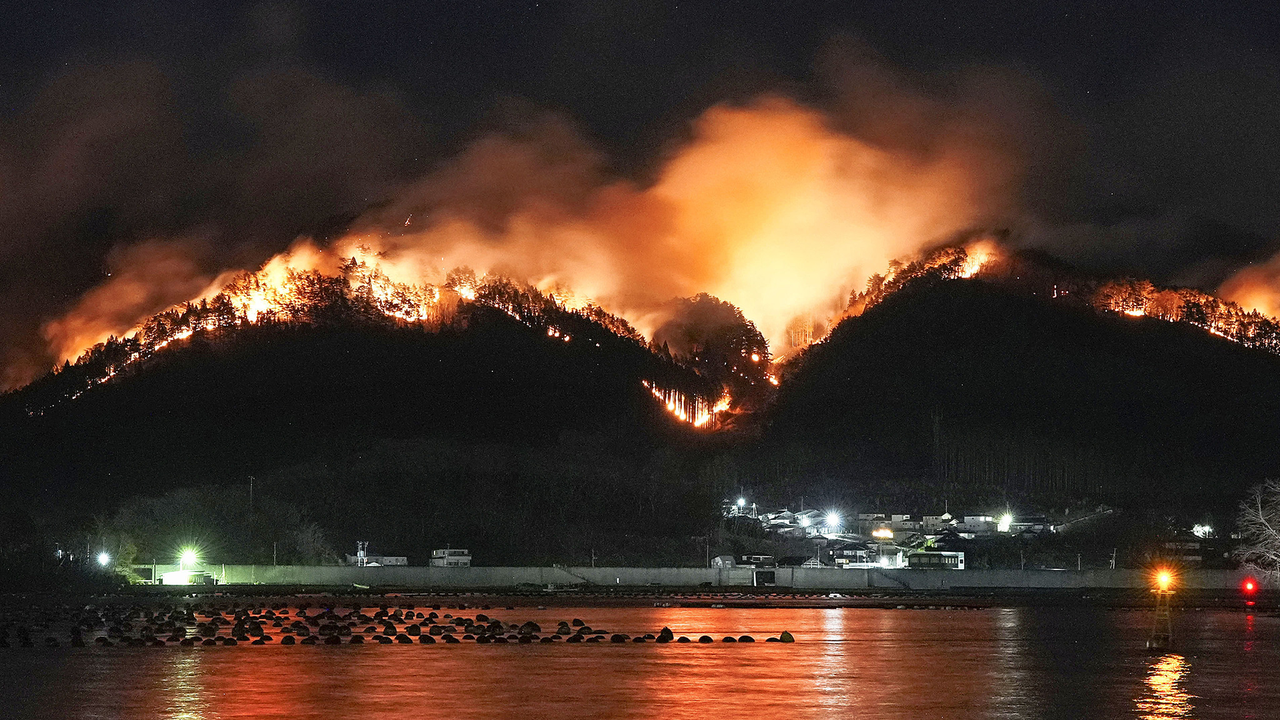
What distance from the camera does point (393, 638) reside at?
5938 centimetres

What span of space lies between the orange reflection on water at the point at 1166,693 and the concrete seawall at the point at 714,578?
71.3m

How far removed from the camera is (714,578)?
128 meters

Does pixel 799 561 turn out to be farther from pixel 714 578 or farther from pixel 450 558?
pixel 450 558

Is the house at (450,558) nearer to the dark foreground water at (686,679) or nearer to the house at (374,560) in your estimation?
the house at (374,560)

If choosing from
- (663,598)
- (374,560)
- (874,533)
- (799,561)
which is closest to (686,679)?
(663,598)

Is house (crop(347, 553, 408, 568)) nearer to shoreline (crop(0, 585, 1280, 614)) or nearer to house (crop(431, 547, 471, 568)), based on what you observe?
house (crop(431, 547, 471, 568))

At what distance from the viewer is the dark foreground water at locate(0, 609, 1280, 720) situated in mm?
36156

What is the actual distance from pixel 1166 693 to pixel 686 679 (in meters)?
12.1

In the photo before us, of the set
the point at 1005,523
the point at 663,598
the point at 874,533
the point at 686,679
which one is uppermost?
the point at 1005,523

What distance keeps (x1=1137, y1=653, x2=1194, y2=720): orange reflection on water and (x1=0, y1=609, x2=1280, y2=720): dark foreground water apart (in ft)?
0.20

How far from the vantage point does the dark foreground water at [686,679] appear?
3616 centimetres

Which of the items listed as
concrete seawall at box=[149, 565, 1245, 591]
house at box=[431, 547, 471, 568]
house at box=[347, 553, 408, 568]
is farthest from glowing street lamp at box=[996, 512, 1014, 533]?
house at box=[347, 553, 408, 568]

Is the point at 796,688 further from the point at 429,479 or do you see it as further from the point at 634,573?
the point at 429,479

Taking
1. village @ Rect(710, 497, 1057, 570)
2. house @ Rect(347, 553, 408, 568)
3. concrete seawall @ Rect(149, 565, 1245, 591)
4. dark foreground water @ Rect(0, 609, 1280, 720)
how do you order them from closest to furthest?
dark foreground water @ Rect(0, 609, 1280, 720), concrete seawall @ Rect(149, 565, 1245, 591), village @ Rect(710, 497, 1057, 570), house @ Rect(347, 553, 408, 568)
